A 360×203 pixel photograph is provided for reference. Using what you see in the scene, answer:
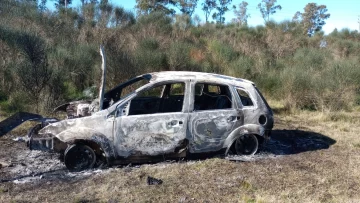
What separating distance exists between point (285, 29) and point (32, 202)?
28356mm

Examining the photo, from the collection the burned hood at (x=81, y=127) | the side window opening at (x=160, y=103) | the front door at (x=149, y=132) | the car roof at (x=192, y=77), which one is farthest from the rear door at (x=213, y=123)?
the burned hood at (x=81, y=127)

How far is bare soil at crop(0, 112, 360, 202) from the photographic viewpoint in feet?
18.0

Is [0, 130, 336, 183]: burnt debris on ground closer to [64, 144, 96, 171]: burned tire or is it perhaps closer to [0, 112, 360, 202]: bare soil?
[0, 112, 360, 202]: bare soil

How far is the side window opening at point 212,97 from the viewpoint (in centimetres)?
746

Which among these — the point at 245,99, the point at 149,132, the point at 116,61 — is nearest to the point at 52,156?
the point at 149,132

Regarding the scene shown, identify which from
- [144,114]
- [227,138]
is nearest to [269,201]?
[227,138]

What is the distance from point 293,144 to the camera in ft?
29.2

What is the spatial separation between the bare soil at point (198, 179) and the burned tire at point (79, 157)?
0.14 m

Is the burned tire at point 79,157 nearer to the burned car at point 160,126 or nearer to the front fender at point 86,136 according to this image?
the burned car at point 160,126

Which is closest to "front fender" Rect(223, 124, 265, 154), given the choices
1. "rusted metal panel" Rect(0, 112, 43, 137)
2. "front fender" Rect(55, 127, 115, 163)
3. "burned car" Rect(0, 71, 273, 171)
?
"burned car" Rect(0, 71, 273, 171)

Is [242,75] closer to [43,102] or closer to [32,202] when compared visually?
[43,102]

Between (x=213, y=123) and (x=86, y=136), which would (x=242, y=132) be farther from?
(x=86, y=136)

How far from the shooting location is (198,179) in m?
6.16

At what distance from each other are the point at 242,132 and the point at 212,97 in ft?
3.44
